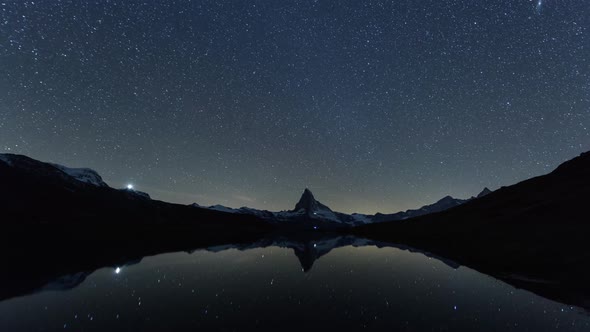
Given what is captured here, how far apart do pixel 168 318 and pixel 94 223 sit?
17071cm

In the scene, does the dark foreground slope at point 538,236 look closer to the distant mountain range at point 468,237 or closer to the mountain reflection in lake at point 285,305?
the distant mountain range at point 468,237

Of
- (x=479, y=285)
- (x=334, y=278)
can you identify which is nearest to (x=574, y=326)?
(x=479, y=285)

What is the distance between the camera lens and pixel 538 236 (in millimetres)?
61719

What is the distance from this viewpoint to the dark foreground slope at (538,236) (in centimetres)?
3312

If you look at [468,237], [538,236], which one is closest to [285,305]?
[538,236]

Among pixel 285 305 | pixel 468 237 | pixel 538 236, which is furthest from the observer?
pixel 468 237

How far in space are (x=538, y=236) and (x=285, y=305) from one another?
6411cm

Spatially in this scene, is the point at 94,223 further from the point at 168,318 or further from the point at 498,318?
the point at 498,318

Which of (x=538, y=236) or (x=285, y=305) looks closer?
(x=285, y=305)

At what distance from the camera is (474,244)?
250 ft

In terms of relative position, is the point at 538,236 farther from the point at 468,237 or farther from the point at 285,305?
the point at 285,305

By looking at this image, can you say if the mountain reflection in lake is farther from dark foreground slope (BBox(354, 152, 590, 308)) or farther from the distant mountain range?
dark foreground slope (BBox(354, 152, 590, 308))

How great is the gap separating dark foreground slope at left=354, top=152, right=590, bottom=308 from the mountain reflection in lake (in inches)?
215

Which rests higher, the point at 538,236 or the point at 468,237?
the point at 538,236
